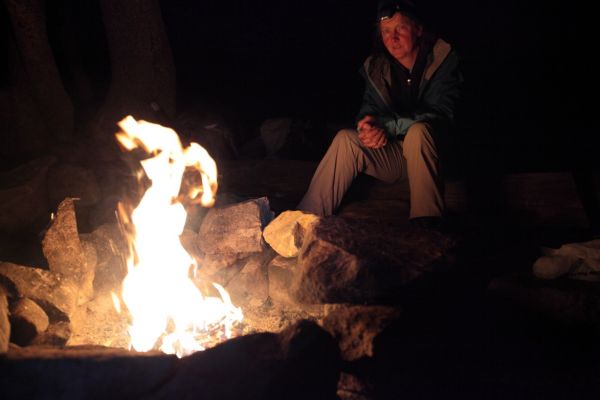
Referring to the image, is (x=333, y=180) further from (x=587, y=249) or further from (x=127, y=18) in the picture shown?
(x=127, y=18)

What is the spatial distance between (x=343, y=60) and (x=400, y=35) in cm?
458

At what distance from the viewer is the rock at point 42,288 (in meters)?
3.53

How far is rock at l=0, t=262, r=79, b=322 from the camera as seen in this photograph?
353cm

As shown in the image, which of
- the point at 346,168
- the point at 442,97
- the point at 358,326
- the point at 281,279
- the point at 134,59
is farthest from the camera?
the point at 134,59

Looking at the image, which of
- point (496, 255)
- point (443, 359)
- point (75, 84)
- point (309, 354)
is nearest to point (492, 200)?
point (496, 255)

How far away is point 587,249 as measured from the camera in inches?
138

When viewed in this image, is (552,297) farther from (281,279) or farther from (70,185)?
(70,185)

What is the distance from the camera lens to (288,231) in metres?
4.25

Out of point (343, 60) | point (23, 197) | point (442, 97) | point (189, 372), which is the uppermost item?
point (343, 60)

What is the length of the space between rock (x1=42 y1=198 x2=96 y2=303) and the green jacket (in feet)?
12.0

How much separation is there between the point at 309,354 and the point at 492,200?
311cm

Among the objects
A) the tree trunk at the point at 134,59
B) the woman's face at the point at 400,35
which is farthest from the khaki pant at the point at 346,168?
the tree trunk at the point at 134,59

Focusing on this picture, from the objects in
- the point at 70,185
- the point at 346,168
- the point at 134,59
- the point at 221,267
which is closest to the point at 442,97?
the point at 346,168

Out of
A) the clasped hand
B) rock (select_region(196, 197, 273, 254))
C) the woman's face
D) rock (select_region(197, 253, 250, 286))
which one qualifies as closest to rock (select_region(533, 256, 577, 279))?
the clasped hand
